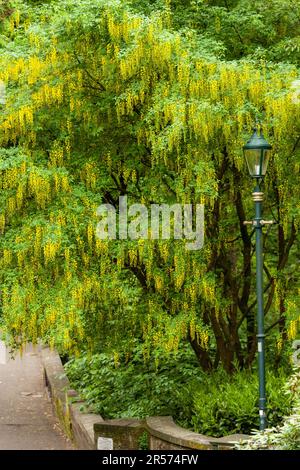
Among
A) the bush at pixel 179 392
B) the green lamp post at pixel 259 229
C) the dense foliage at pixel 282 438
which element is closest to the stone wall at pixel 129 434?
the bush at pixel 179 392

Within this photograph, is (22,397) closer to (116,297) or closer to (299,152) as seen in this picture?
(116,297)

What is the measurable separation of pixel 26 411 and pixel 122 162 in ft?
22.8

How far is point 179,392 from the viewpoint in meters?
13.9


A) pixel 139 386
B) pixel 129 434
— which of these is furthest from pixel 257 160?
pixel 139 386

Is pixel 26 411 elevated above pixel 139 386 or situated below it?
Answer: below

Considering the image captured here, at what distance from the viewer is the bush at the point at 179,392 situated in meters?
12.2

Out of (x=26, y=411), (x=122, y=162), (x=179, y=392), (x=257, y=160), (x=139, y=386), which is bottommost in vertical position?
(x=26, y=411)

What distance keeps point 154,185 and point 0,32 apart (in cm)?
766

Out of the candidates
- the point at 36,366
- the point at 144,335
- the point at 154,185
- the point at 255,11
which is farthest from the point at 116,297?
the point at 36,366

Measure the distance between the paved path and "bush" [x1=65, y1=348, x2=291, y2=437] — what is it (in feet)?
2.97

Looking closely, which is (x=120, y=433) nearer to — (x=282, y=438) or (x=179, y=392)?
(x=179, y=392)

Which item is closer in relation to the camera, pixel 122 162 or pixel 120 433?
pixel 120 433

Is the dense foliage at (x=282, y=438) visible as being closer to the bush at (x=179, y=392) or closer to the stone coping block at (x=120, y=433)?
the bush at (x=179, y=392)

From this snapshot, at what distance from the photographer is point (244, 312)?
593 inches
